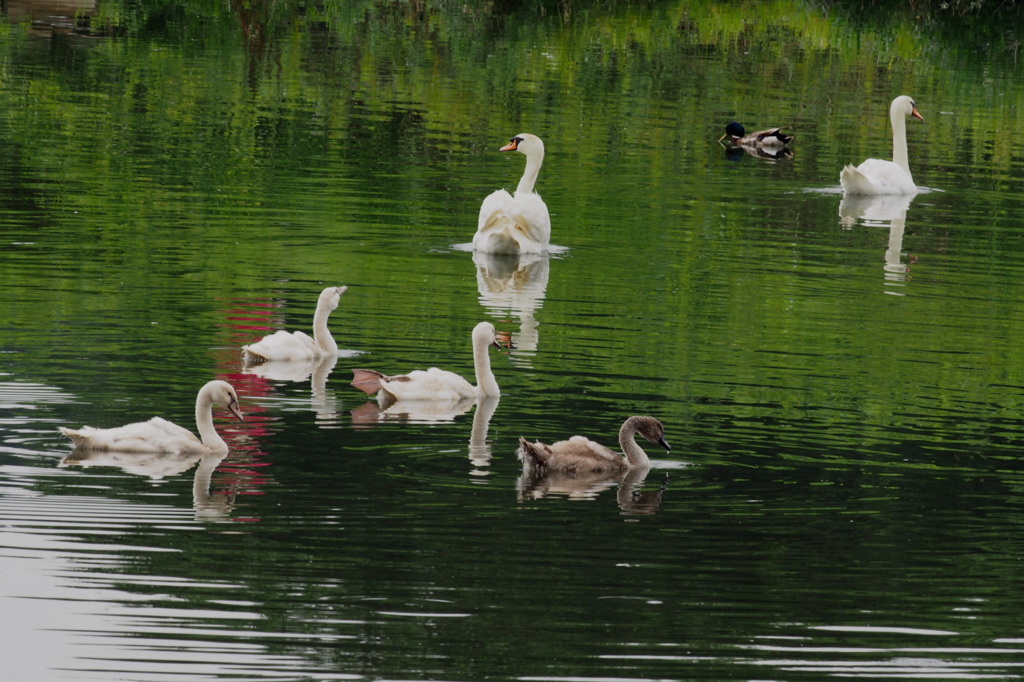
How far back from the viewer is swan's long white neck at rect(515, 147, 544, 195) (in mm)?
21641

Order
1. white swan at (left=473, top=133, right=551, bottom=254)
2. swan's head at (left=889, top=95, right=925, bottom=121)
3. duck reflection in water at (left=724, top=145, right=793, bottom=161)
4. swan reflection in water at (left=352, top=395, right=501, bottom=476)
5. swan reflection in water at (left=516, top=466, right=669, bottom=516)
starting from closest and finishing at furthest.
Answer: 1. swan reflection in water at (left=516, top=466, right=669, bottom=516)
2. swan reflection in water at (left=352, top=395, right=501, bottom=476)
3. white swan at (left=473, top=133, right=551, bottom=254)
4. swan's head at (left=889, top=95, right=925, bottom=121)
5. duck reflection in water at (left=724, top=145, right=793, bottom=161)

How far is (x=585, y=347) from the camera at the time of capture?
14.8 m

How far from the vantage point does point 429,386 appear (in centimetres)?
1276

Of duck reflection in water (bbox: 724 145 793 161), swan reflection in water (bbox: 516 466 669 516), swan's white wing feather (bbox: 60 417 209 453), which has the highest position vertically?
duck reflection in water (bbox: 724 145 793 161)

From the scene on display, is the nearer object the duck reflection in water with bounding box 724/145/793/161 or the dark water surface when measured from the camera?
the dark water surface

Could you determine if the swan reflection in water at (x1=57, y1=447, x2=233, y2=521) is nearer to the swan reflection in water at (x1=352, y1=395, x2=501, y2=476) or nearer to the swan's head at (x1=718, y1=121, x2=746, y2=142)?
the swan reflection in water at (x1=352, y1=395, x2=501, y2=476)

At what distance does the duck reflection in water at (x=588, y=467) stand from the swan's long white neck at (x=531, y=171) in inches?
417

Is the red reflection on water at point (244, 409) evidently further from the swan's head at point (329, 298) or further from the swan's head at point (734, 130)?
the swan's head at point (734, 130)

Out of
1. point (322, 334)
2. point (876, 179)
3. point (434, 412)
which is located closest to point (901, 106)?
point (876, 179)

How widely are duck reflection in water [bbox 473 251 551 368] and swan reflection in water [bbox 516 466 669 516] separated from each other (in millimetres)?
3101

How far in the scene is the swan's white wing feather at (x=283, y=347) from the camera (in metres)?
13.9

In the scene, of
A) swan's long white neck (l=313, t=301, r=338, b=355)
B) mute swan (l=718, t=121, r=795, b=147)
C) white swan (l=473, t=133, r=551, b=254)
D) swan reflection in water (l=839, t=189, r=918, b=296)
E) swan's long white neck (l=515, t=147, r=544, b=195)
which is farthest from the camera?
mute swan (l=718, t=121, r=795, b=147)

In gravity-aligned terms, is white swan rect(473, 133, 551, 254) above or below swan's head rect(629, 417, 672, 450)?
above

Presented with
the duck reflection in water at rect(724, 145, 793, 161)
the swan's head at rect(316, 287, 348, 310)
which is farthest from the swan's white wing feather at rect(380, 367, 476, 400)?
the duck reflection in water at rect(724, 145, 793, 161)
